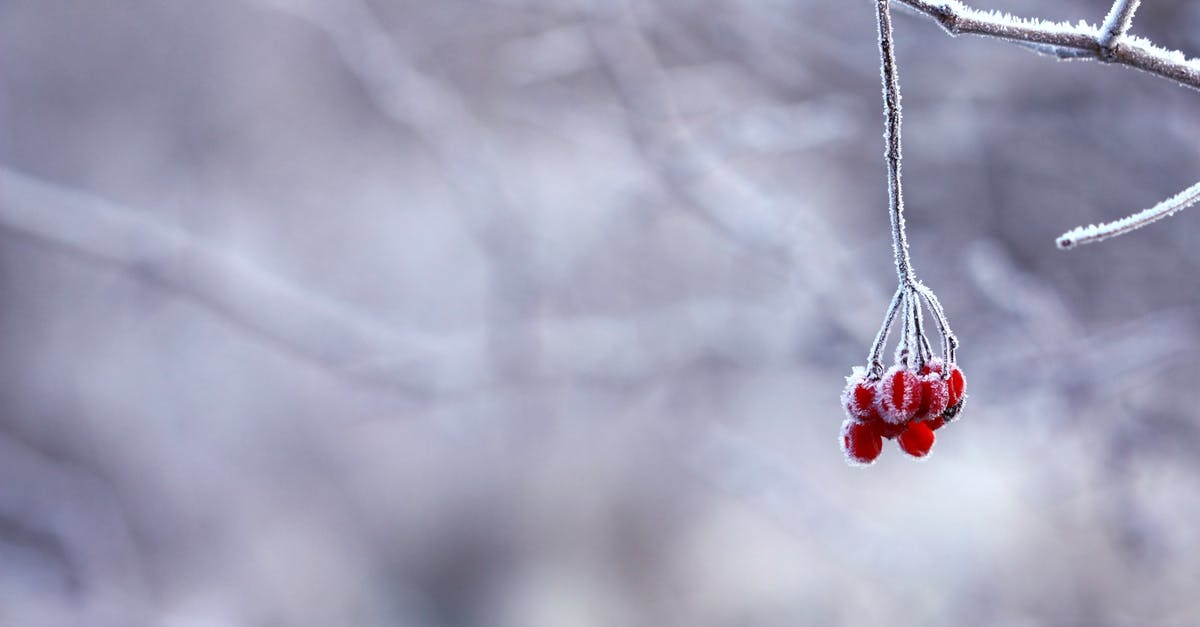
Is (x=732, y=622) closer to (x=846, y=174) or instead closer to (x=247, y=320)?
(x=846, y=174)

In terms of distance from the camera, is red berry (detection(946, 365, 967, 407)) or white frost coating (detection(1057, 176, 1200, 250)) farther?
red berry (detection(946, 365, 967, 407))

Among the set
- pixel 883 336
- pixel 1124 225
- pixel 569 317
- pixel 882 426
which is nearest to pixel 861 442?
pixel 882 426

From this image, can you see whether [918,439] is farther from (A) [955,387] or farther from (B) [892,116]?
(B) [892,116]

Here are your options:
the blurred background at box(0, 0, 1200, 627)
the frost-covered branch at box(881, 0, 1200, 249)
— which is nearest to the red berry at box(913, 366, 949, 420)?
the frost-covered branch at box(881, 0, 1200, 249)

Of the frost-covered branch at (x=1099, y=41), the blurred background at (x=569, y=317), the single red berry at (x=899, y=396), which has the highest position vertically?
the blurred background at (x=569, y=317)

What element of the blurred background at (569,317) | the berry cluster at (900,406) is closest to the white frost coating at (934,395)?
the berry cluster at (900,406)

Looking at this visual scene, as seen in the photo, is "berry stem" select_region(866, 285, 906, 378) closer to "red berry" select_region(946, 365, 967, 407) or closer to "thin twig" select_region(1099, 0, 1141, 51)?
"red berry" select_region(946, 365, 967, 407)

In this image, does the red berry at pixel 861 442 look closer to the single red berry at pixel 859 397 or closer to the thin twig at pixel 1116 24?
the single red berry at pixel 859 397
